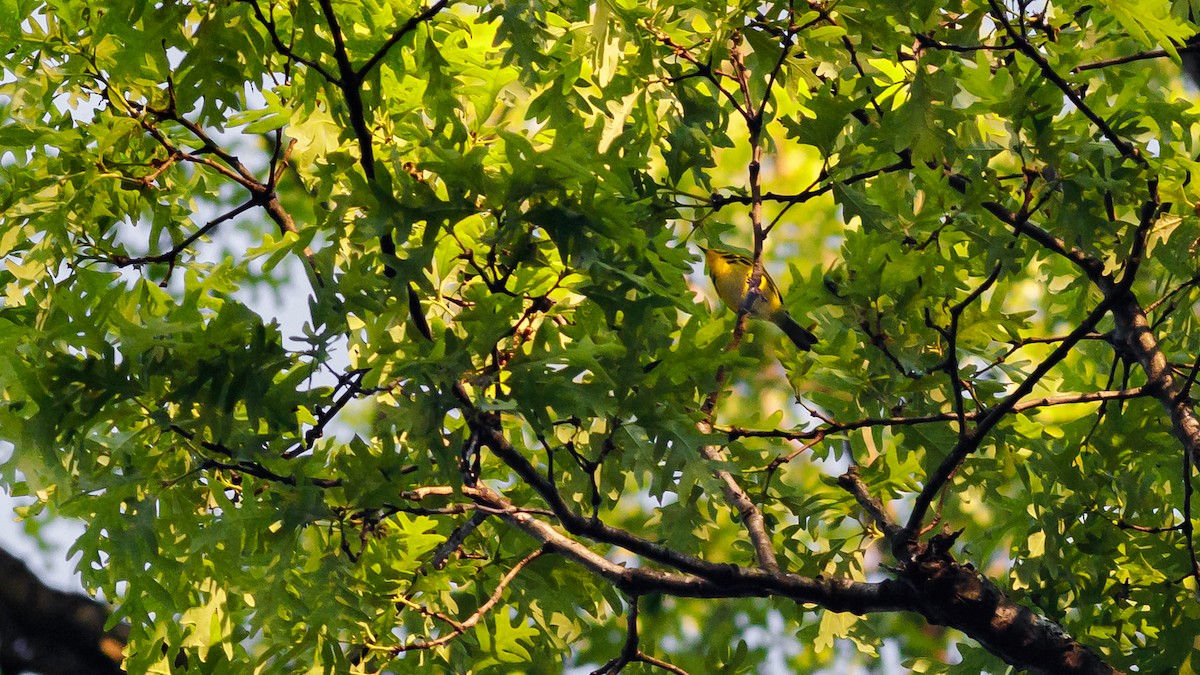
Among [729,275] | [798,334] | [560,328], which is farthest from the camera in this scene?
[729,275]

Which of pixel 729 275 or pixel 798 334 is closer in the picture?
pixel 798 334

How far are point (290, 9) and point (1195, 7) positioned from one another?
2515 millimetres

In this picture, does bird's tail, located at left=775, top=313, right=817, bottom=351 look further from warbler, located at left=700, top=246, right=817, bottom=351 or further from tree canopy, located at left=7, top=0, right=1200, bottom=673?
tree canopy, located at left=7, top=0, right=1200, bottom=673

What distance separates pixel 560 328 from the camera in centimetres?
295

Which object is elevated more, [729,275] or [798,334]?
[729,275]

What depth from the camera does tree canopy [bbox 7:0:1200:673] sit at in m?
2.51

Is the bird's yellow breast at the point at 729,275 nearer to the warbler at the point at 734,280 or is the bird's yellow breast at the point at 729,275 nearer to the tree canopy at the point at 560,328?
the warbler at the point at 734,280

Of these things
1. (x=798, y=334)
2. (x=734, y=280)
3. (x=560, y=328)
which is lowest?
(x=560, y=328)

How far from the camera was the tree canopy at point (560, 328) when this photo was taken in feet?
8.25

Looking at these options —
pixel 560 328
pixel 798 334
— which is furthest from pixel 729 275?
pixel 560 328

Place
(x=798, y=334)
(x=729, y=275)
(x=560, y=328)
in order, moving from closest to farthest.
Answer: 1. (x=560, y=328)
2. (x=798, y=334)
3. (x=729, y=275)

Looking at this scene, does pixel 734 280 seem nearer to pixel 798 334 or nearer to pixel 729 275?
pixel 729 275

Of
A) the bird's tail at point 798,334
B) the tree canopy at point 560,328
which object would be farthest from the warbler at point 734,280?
the tree canopy at point 560,328

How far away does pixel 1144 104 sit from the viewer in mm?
3277
